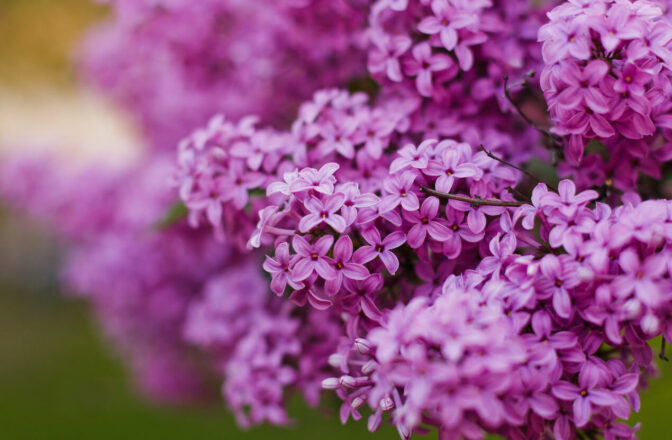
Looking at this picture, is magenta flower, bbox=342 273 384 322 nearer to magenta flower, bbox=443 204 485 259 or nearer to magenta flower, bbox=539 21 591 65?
magenta flower, bbox=443 204 485 259

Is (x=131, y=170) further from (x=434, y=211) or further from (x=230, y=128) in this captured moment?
(x=434, y=211)

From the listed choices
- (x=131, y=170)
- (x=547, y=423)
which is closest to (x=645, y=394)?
(x=547, y=423)

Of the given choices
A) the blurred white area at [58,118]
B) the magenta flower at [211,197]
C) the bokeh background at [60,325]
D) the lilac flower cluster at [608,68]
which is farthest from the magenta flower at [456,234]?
the blurred white area at [58,118]

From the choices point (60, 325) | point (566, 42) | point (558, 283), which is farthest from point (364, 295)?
point (60, 325)

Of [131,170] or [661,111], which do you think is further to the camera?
[131,170]

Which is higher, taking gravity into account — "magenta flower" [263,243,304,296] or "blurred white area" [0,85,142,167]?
"magenta flower" [263,243,304,296]

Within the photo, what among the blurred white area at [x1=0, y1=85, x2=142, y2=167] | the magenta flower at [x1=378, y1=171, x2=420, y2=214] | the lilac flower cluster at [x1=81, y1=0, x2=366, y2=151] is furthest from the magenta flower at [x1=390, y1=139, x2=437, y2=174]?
the blurred white area at [x1=0, y1=85, x2=142, y2=167]

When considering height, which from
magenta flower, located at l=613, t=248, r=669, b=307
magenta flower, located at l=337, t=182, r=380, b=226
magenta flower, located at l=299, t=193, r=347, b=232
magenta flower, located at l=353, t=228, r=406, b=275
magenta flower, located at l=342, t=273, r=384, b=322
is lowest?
magenta flower, located at l=342, t=273, r=384, b=322
